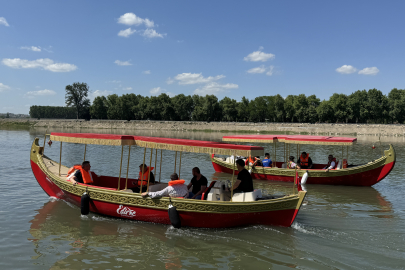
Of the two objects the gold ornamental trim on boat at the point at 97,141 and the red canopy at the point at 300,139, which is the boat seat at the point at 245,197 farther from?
the red canopy at the point at 300,139

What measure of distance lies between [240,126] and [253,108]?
25446 millimetres

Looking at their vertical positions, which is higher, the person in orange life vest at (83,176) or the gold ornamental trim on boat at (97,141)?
the gold ornamental trim on boat at (97,141)

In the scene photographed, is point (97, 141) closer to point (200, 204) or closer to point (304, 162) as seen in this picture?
point (200, 204)

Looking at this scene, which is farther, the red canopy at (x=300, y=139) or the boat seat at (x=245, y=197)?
the red canopy at (x=300, y=139)

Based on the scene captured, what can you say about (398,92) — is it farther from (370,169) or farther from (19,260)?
(19,260)

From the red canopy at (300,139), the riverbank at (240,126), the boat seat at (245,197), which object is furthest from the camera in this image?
the riverbank at (240,126)

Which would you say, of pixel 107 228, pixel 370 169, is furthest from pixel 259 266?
pixel 370 169

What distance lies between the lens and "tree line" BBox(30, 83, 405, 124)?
304 feet

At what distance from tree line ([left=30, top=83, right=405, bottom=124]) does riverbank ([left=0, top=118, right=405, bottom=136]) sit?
17.0 metres

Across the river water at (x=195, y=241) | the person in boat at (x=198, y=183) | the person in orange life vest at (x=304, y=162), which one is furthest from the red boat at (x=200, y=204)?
the person in orange life vest at (x=304, y=162)

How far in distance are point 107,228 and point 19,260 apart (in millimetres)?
2727

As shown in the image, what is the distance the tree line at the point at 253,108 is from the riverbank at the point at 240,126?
17.0 m

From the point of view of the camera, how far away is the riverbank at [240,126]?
71.9 m

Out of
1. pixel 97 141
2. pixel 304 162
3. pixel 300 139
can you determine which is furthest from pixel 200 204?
→ pixel 304 162
